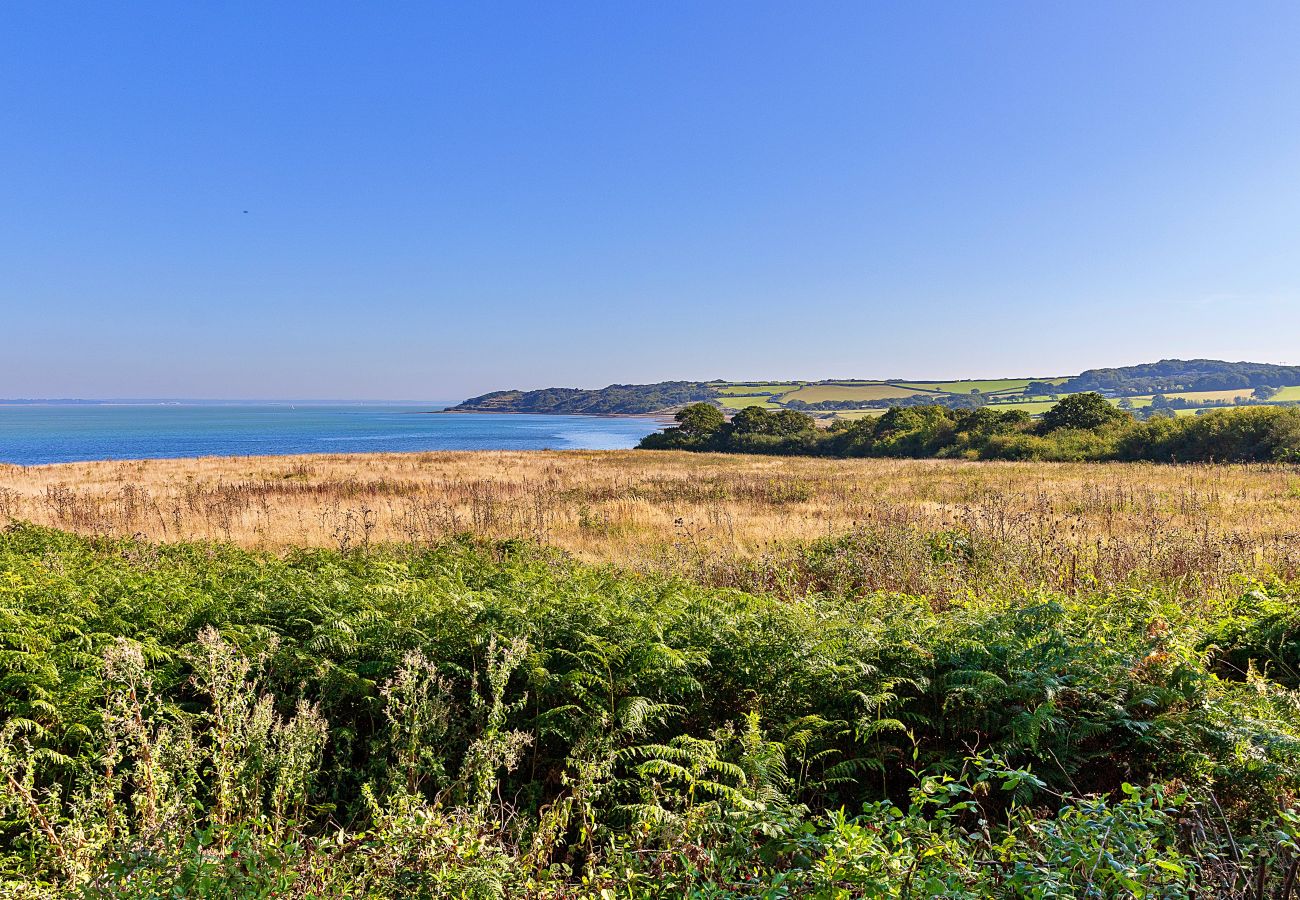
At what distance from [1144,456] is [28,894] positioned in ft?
Answer: 164

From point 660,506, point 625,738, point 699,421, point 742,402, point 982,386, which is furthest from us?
point 742,402

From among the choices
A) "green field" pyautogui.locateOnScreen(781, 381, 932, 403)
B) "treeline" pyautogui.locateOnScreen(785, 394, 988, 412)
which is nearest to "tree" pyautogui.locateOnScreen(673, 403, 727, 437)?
"treeline" pyautogui.locateOnScreen(785, 394, 988, 412)

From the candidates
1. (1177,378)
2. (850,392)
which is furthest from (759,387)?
(1177,378)

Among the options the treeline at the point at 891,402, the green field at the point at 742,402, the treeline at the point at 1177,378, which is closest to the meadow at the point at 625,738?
the treeline at the point at 1177,378

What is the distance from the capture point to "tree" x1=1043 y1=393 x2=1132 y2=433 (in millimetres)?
48688

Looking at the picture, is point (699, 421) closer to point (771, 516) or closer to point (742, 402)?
point (742, 402)

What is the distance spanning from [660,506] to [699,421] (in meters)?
67.2

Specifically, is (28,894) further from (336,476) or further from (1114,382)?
(1114,382)

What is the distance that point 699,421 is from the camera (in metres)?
85.5

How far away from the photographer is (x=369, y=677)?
16.0 feet

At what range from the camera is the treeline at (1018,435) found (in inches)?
1421

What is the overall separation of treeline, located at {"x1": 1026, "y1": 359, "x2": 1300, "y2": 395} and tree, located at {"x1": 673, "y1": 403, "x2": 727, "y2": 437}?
59061 millimetres

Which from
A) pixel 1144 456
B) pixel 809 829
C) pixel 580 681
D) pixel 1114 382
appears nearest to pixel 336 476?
pixel 580 681

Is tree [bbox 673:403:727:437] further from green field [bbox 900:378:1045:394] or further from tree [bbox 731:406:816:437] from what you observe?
green field [bbox 900:378:1045:394]
